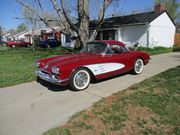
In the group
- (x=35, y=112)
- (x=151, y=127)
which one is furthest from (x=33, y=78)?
(x=151, y=127)

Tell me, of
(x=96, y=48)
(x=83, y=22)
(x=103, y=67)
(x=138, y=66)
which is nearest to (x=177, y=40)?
(x=83, y=22)

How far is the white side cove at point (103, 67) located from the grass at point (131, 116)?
0.99m

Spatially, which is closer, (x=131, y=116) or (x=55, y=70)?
(x=131, y=116)

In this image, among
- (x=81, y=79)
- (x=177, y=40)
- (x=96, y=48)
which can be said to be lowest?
(x=81, y=79)

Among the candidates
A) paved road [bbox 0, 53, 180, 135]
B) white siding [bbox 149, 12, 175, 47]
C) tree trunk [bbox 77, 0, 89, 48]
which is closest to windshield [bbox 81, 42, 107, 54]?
paved road [bbox 0, 53, 180, 135]

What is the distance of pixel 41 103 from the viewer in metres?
3.52

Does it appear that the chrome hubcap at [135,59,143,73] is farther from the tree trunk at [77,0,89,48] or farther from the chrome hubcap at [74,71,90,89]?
the tree trunk at [77,0,89,48]

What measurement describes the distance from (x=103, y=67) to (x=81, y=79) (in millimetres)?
849

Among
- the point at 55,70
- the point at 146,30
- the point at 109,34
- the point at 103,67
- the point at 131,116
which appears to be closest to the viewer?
the point at 131,116

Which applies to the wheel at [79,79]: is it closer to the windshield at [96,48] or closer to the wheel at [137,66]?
the windshield at [96,48]

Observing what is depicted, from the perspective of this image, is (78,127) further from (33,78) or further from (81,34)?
(81,34)

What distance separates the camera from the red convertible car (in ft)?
12.8

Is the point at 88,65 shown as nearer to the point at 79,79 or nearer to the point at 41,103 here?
the point at 79,79

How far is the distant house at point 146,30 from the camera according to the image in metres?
14.8
